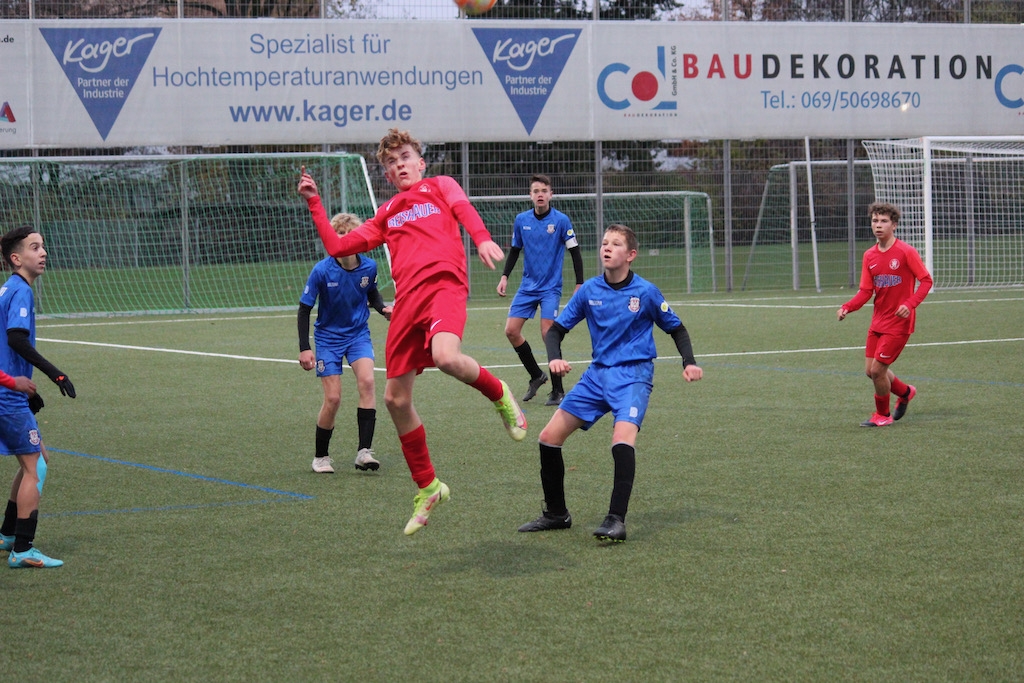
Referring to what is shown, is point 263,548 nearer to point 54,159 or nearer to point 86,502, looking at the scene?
point 86,502

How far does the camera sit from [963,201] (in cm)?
2564

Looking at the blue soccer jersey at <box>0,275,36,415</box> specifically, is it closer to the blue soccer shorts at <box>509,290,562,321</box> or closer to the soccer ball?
the blue soccer shorts at <box>509,290,562,321</box>

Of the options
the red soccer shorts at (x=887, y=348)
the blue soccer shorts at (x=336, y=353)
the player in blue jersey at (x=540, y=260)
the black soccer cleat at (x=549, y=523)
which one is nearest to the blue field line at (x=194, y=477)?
the blue soccer shorts at (x=336, y=353)

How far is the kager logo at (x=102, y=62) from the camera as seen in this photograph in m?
21.8

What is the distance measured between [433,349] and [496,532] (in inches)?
43.0

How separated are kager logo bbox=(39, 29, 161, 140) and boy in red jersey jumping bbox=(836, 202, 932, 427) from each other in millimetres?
16633

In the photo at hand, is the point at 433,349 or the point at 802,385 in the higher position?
the point at 433,349

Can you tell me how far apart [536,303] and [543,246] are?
595mm

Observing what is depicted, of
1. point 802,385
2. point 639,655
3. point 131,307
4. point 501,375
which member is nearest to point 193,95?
point 131,307

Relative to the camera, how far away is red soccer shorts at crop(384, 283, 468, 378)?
19.0ft

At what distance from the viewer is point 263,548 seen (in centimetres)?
576

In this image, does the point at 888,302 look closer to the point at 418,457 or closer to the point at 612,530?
the point at 612,530

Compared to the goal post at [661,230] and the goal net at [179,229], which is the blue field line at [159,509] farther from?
the goal post at [661,230]

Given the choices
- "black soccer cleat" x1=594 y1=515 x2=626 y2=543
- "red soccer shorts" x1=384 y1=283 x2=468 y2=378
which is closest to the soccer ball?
"red soccer shorts" x1=384 y1=283 x2=468 y2=378
